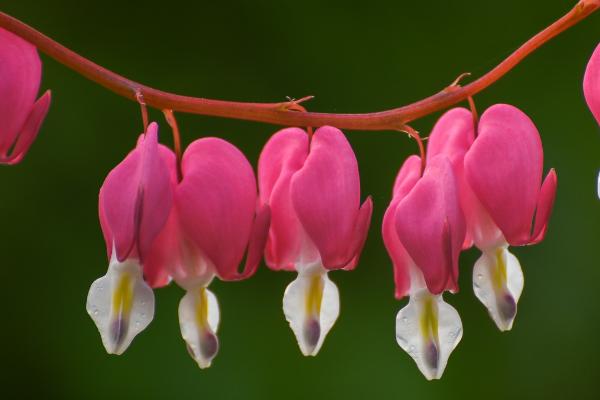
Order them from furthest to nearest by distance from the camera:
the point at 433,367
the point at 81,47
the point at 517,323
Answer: the point at 81,47
the point at 517,323
the point at 433,367

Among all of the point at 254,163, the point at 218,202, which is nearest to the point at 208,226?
the point at 218,202

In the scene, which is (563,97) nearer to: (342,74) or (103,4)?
(342,74)

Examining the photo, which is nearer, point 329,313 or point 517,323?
point 329,313

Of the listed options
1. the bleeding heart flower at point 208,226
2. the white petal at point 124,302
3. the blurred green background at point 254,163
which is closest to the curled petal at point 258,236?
the bleeding heart flower at point 208,226

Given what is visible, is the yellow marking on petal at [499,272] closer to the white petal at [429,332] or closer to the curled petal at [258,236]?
the white petal at [429,332]

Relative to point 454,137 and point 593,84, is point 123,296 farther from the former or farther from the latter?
point 593,84

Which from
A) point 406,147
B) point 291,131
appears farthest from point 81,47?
point 291,131
